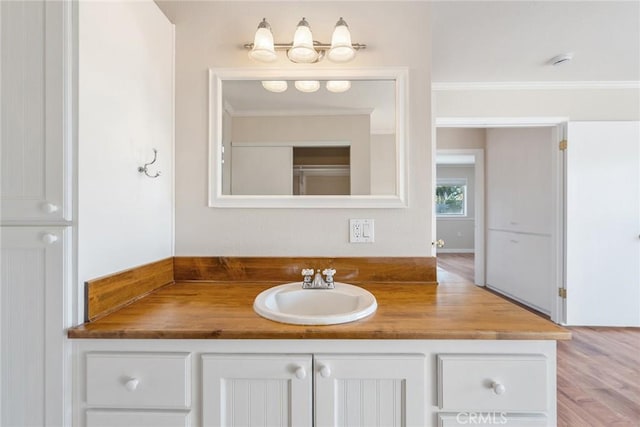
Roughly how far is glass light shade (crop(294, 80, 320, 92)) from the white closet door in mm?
300

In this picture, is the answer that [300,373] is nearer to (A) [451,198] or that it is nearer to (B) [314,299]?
(B) [314,299]

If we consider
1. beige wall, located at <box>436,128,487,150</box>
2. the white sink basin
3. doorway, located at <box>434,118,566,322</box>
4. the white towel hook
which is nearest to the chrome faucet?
the white sink basin

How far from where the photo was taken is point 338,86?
1.44 metres

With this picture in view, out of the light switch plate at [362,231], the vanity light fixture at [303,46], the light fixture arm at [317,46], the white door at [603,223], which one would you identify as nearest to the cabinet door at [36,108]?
the vanity light fixture at [303,46]

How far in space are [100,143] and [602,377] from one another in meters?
3.11

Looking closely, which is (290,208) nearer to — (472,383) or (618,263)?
(472,383)

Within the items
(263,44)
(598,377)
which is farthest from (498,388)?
(598,377)

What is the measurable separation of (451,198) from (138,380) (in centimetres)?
864

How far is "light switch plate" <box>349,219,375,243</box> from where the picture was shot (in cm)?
142

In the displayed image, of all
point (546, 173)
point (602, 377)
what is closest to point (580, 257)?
point (546, 173)

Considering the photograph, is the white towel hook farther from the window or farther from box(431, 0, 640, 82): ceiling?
the window

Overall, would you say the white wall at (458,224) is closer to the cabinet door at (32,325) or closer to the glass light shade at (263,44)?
the glass light shade at (263,44)

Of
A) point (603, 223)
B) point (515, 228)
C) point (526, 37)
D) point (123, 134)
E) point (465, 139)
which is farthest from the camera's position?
point (465, 139)

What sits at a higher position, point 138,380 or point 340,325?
point 340,325
